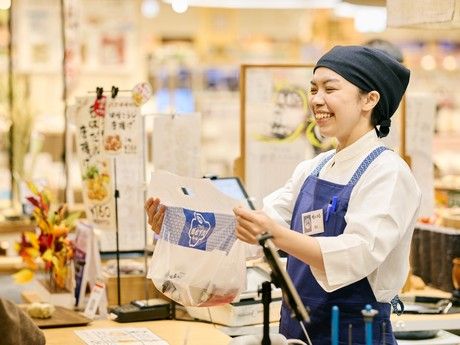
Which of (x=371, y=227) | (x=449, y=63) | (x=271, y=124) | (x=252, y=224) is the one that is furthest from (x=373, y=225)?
(x=449, y=63)

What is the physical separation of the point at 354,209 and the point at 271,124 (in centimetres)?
214

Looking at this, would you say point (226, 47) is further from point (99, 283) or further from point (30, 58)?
point (99, 283)

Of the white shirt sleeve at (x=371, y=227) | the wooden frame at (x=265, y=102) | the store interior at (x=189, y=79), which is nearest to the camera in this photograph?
the white shirt sleeve at (x=371, y=227)

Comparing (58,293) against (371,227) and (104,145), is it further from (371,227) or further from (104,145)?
(371,227)

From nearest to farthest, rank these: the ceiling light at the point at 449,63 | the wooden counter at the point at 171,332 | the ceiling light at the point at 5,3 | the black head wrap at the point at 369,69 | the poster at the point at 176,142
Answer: the black head wrap at the point at 369,69 < the wooden counter at the point at 171,332 < the poster at the point at 176,142 < the ceiling light at the point at 5,3 < the ceiling light at the point at 449,63

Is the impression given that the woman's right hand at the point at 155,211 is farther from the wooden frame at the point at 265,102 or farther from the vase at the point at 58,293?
the wooden frame at the point at 265,102

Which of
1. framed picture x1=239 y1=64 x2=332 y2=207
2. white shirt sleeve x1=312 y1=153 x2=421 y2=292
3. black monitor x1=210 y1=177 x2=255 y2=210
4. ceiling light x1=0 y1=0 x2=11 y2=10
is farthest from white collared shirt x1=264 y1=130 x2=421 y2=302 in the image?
ceiling light x1=0 y1=0 x2=11 y2=10

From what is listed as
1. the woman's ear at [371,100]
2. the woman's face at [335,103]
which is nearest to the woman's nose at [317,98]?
the woman's face at [335,103]

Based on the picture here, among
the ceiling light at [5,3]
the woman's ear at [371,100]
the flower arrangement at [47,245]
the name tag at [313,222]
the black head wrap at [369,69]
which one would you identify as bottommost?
the flower arrangement at [47,245]

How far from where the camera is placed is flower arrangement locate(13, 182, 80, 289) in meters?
4.24

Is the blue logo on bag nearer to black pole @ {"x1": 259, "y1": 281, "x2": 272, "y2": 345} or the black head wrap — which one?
black pole @ {"x1": 259, "y1": 281, "x2": 272, "y2": 345}

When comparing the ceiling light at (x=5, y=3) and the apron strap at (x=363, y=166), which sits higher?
the ceiling light at (x=5, y=3)

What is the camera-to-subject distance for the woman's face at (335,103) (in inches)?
118

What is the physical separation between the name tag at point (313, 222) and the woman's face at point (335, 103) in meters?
0.25
